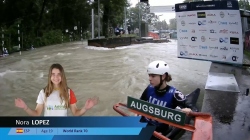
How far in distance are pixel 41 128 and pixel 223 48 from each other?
8.60m

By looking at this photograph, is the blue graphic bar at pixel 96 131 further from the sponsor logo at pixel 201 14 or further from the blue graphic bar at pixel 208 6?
the sponsor logo at pixel 201 14

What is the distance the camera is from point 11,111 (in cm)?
767

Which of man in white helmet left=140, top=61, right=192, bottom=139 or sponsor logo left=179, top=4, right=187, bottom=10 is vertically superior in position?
sponsor logo left=179, top=4, right=187, bottom=10

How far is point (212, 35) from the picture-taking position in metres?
9.91

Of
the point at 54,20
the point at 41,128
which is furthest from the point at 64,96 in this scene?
the point at 54,20

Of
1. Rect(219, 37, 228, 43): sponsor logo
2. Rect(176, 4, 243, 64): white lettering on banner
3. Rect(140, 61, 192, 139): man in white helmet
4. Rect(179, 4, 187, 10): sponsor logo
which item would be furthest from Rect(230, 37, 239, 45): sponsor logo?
Rect(140, 61, 192, 139): man in white helmet

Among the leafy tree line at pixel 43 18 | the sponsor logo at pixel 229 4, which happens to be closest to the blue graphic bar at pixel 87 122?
the sponsor logo at pixel 229 4

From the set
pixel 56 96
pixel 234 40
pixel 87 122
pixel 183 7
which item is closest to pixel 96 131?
pixel 87 122

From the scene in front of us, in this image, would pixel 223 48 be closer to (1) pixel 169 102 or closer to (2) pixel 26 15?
(1) pixel 169 102

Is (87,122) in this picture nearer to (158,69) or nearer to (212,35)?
(158,69)

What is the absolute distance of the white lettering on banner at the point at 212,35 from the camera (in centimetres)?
953

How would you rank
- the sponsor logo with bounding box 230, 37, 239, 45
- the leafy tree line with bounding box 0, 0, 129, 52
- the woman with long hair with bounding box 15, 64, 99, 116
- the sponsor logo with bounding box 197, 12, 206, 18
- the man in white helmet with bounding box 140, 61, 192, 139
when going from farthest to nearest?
1. the leafy tree line with bounding box 0, 0, 129, 52
2. the sponsor logo with bounding box 197, 12, 206, 18
3. the sponsor logo with bounding box 230, 37, 239, 45
4. the man in white helmet with bounding box 140, 61, 192, 139
5. the woman with long hair with bounding box 15, 64, 99, 116

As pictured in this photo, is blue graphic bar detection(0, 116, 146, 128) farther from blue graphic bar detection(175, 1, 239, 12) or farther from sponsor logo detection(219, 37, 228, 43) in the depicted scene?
sponsor logo detection(219, 37, 228, 43)

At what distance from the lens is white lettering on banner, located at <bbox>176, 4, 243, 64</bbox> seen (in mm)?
9531
